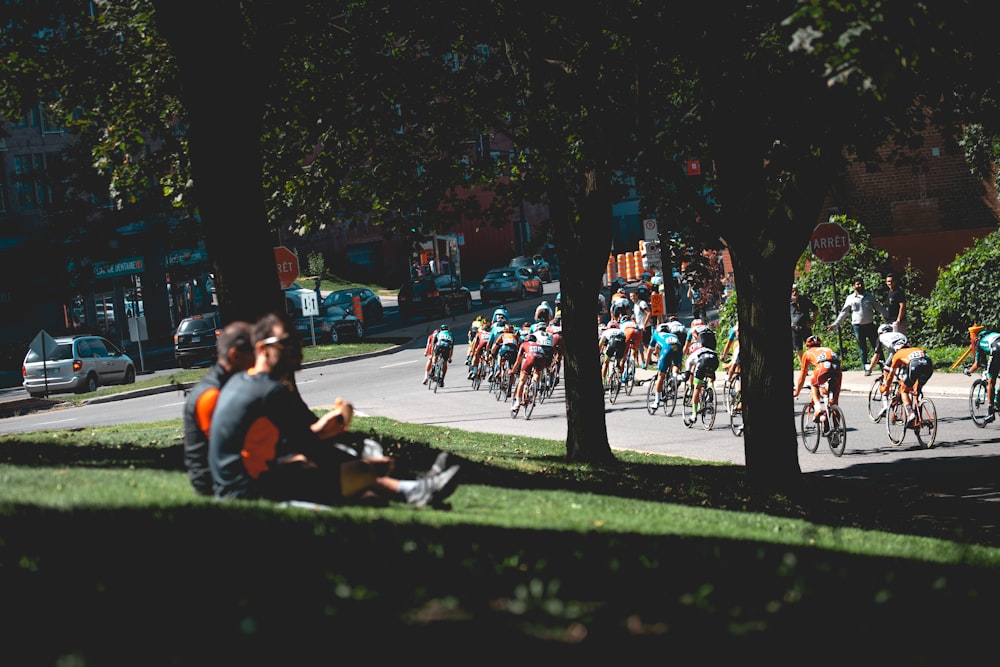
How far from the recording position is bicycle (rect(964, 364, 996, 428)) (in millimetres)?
16938

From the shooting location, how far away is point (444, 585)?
5199 mm

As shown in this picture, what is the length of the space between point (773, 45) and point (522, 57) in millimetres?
3047

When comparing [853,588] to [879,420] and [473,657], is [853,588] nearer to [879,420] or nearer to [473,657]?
[473,657]

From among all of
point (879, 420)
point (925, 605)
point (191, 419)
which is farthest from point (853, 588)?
point (879, 420)

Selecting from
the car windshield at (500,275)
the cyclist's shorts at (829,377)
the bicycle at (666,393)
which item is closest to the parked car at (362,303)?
the car windshield at (500,275)

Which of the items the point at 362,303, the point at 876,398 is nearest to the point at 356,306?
the point at 362,303

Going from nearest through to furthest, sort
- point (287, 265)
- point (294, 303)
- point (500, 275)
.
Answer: point (287, 265), point (294, 303), point (500, 275)

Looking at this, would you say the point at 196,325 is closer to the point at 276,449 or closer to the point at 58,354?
the point at 58,354

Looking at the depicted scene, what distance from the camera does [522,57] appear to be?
1487 cm

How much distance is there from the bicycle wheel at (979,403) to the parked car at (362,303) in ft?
101

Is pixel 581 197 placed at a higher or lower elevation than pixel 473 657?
higher

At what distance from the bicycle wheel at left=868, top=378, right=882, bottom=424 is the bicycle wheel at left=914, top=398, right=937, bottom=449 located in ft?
2.55

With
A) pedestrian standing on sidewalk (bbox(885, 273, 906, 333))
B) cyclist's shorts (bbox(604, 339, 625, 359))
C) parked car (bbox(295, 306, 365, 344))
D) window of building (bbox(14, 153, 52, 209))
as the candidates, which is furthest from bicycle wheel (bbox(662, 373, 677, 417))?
window of building (bbox(14, 153, 52, 209))

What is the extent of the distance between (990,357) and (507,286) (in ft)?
135
